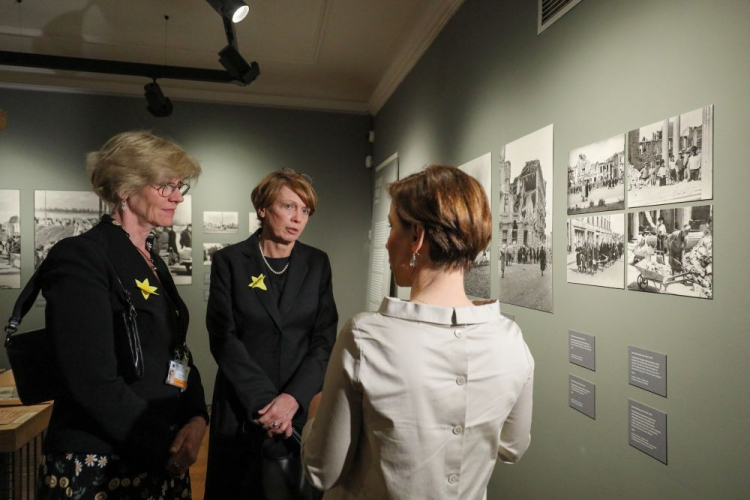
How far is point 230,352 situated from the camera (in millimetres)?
1710

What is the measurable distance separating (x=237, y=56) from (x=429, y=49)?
146cm

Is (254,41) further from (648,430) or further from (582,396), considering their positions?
(648,430)

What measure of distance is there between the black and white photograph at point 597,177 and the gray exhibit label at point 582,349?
0.47 metres

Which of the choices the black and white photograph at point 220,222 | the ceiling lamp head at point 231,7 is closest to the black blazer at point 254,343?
the ceiling lamp head at point 231,7

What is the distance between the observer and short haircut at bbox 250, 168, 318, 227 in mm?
1911

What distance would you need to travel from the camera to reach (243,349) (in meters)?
1.73

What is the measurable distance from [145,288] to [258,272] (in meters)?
0.57

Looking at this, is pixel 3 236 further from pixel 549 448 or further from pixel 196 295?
pixel 549 448

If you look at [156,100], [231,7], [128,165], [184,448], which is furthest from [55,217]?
[184,448]

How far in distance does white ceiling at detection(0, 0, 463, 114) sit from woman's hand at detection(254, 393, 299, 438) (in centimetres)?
263

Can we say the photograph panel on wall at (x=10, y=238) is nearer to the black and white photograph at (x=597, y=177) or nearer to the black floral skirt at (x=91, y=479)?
the black floral skirt at (x=91, y=479)

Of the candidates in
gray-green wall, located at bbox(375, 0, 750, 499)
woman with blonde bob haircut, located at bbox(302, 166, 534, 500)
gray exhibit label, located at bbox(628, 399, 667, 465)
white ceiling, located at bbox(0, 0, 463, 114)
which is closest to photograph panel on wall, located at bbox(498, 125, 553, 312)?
gray-green wall, located at bbox(375, 0, 750, 499)

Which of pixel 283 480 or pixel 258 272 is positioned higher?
pixel 258 272

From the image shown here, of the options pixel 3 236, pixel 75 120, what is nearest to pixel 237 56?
pixel 75 120
